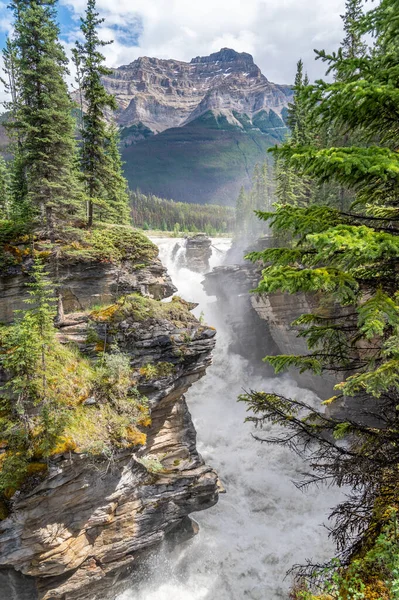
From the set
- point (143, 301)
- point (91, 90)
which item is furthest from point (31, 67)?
point (143, 301)

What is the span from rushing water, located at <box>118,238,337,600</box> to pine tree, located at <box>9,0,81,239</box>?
54.7ft

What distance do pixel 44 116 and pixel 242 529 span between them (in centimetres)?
2377

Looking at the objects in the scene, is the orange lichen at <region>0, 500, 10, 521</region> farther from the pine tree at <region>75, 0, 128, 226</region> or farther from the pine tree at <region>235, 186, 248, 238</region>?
the pine tree at <region>235, 186, 248, 238</region>

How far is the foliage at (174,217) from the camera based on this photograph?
117 metres

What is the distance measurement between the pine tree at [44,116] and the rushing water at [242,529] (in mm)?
16658

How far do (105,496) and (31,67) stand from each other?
20299 mm

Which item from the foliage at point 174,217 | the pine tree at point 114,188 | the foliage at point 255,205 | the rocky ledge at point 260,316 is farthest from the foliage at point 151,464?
the foliage at point 174,217

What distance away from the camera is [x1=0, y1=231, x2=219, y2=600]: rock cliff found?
1148cm

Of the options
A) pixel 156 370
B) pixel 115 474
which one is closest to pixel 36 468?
pixel 115 474

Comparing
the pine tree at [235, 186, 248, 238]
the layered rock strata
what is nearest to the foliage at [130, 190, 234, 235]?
the pine tree at [235, 186, 248, 238]

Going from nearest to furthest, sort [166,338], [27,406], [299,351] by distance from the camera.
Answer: [27,406], [166,338], [299,351]

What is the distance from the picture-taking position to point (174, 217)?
406 feet

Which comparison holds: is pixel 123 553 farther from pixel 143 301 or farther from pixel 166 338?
pixel 143 301

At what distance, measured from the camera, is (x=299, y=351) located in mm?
27016
